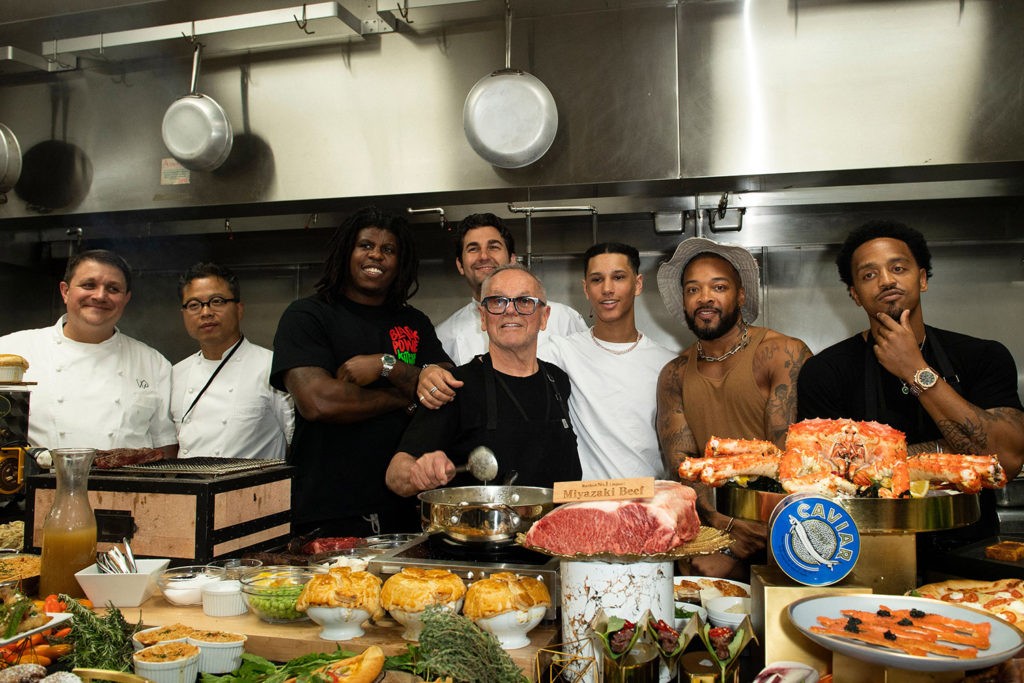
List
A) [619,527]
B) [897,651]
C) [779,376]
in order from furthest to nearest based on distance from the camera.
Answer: [779,376], [619,527], [897,651]

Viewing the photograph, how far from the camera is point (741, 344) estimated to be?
11.1 ft

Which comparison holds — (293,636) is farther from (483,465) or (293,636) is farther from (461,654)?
(483,465)

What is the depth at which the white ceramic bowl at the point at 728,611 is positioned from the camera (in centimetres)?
191

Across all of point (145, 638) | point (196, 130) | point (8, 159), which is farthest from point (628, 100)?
point (8, 159)

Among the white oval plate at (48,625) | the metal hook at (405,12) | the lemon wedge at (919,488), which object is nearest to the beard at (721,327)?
the lemon wedge at (919,488)

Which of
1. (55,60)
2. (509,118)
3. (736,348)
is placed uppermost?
(55,60)

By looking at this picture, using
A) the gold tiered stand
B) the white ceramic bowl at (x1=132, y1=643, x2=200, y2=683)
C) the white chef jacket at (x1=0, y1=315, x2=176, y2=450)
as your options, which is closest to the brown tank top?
the gold tiered stand

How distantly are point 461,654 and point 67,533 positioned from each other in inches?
51.2

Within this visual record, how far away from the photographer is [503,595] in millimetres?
1738

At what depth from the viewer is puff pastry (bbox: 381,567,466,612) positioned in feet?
5.73

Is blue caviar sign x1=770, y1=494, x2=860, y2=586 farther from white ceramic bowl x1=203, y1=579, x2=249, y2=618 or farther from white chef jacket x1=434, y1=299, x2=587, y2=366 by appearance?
white chef jacket x1=434, y1=299, x2=587, y2=366

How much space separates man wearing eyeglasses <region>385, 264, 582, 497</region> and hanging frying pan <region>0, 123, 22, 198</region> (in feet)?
12.1

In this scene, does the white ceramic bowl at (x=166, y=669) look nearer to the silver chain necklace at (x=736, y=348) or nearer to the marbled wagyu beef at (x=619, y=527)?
the marbled wagyu beef at (x=619, y=527)

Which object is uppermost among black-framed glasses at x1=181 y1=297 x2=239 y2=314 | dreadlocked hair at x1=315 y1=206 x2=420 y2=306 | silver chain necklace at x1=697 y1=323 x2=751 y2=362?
dreadlocked hair at x1=315 y1=206 x2=420 y2=306
